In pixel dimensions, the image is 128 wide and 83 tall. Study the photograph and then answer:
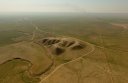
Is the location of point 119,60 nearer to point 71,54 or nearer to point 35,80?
point 71,54

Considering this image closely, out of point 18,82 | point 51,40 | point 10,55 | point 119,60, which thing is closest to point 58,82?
point 18,82

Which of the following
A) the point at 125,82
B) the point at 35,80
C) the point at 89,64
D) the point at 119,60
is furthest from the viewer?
the point at 119,60

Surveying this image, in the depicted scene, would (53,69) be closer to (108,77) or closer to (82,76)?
(82,76)

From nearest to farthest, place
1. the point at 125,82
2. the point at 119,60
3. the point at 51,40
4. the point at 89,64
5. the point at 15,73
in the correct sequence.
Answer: the point at 125,82 → the point at 15,73 → the point at 89,64 → the point at 119,60 → the point at 51,40

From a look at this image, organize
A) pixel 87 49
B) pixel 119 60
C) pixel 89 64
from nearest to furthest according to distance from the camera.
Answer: pixel 89 64, pixel 119 60, pixel 87 49

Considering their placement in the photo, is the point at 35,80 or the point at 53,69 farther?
the point at 53,69

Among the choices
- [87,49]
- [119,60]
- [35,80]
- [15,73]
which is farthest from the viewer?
[87,49]

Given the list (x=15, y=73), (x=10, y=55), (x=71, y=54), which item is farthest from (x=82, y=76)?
(x=10, y=55)

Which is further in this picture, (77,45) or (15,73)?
(77,45)

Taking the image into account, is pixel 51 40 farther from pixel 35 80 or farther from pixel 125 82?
pixel 125 82
